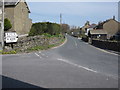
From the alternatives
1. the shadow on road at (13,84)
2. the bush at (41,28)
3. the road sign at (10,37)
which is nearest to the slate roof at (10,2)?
the bush at (41,28)

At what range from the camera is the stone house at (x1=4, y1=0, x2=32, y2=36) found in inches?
1424

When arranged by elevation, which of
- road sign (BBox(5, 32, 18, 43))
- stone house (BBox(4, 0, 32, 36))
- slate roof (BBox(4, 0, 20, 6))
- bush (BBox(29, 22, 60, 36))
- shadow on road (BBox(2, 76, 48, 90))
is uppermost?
slate roof (BBox(4, 0, 20, 6))

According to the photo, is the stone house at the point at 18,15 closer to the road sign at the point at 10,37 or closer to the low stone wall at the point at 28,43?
the road sign at the point at 10,37

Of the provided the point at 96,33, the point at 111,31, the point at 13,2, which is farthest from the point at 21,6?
the point at 111,31

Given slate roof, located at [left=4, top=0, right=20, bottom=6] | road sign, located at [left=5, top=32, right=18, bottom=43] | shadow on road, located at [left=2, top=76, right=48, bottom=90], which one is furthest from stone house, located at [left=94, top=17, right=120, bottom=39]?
shadow on road, located at [left=2, top=76, right=48, bottom=90]

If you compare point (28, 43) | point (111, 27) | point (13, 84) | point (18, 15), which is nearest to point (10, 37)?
point (28, 43)

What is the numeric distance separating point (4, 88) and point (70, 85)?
2318 millimetres

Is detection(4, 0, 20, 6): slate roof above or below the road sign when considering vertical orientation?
above

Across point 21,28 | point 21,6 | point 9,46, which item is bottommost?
point 9,46

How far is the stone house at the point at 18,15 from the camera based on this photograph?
119 feet

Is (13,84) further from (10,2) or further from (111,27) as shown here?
(111,27)

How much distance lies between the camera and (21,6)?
39.1 meters

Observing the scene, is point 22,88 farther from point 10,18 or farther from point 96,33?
point 96,33

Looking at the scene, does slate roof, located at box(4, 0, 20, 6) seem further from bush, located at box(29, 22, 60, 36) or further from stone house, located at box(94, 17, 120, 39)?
stone house, located at box(94, 17, 120, 39)
